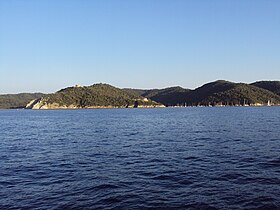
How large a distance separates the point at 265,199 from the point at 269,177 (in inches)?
255

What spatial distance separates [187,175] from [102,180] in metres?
8.48

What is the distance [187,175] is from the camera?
93.6ft

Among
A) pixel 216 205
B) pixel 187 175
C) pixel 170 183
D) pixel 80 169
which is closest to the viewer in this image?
pixel 216 205

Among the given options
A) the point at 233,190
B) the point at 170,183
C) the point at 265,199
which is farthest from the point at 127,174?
the point at 265,199

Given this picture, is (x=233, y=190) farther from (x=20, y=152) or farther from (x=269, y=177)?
(x=20, y=152)

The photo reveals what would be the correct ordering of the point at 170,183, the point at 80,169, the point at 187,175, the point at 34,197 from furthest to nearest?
the point at 80,169 → the point at 187,175 → the point at 170,183 → the point at 34,197

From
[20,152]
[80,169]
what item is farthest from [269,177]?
[20,152]

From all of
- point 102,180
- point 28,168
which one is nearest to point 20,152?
point 28,168

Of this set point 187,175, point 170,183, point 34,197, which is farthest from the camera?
point 187,175

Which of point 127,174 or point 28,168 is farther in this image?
point 28,168

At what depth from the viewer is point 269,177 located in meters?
27.2

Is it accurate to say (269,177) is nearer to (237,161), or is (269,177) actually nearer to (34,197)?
(237,161)

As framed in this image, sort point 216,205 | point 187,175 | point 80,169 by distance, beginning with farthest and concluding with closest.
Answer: point 80,169 → point 187,175 → point 216,205

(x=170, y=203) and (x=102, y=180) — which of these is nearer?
(x=170, y=203)
